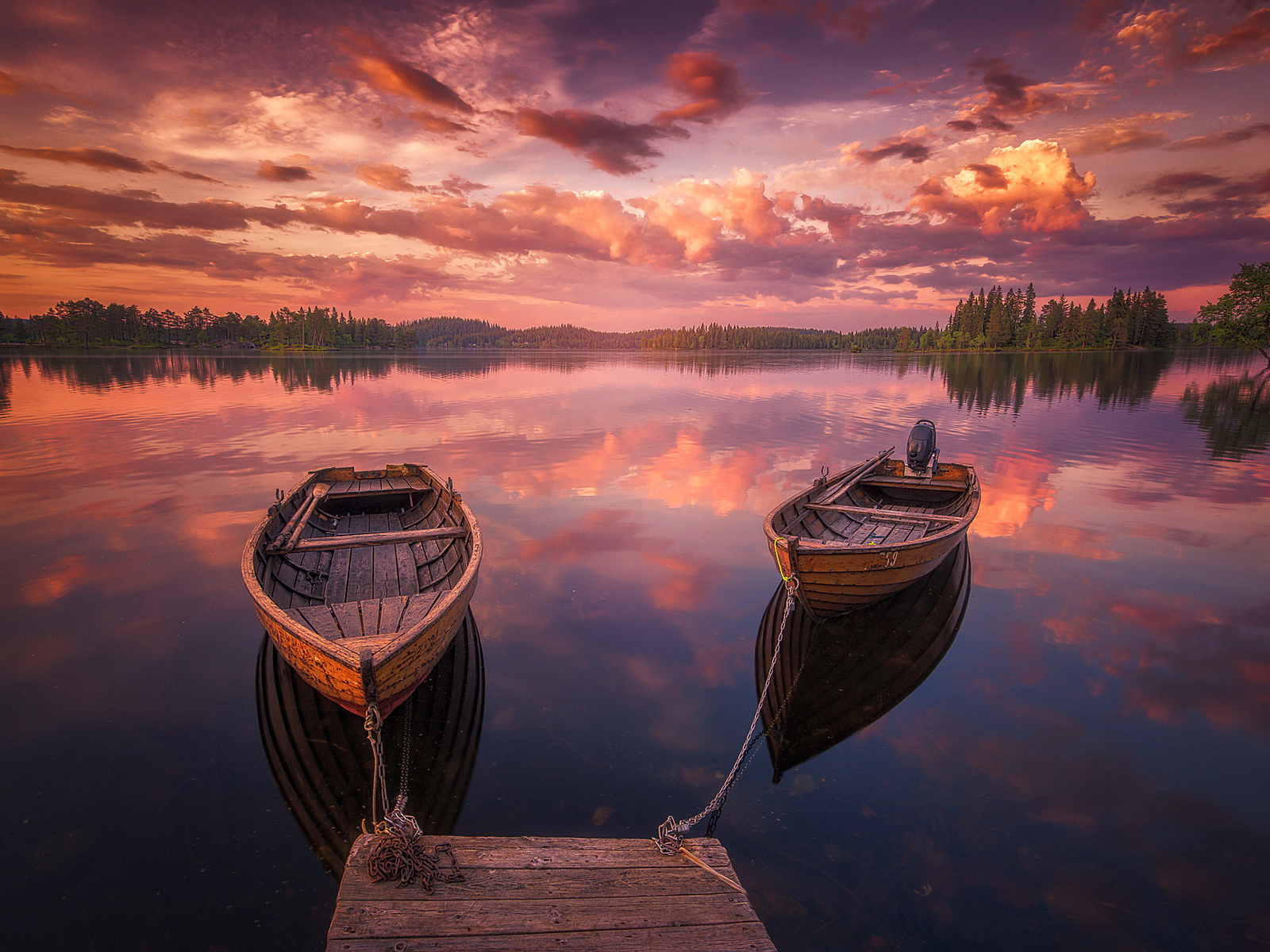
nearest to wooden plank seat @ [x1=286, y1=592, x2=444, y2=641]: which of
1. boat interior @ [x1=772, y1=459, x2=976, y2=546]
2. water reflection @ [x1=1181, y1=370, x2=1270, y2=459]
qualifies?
boat interior @ [x1=772, y1=459, x2=976, y2=546]

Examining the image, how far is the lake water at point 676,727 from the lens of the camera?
17.8 ft

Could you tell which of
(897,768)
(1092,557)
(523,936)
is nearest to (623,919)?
(523,936)

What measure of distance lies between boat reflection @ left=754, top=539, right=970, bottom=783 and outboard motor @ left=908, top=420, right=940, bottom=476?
520 cm

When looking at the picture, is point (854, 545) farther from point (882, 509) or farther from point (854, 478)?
point (854, 478)

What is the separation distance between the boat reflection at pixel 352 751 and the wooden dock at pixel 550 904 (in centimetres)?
159

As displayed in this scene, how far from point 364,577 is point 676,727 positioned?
6.39m

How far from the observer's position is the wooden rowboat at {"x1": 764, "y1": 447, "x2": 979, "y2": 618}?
30.0 feet

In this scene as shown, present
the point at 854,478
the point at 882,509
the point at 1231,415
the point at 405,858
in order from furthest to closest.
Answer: the point at 1231,415 < the point at 854,478 < the point at 882,509 < the point at 405,858

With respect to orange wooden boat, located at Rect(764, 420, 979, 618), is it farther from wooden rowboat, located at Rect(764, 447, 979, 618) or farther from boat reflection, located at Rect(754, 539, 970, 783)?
boat reflection, located at Rect(754, 539, 970, 783)

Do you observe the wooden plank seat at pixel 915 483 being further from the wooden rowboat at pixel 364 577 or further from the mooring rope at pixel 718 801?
the wooden rowboat at pixel 364 577

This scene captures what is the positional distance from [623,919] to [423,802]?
326cm

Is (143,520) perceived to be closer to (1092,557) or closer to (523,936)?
(523,936)

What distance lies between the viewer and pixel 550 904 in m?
4.39

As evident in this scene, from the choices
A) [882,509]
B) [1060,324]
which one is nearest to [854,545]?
[882,509]
